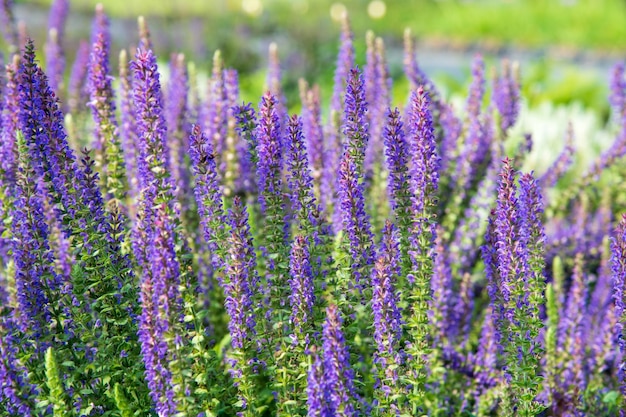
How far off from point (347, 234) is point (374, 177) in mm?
1764

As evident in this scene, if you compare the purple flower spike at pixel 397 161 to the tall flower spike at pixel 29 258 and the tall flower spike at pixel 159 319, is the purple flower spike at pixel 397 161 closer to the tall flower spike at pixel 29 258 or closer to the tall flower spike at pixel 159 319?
the tall flower spike at pixel 159 319

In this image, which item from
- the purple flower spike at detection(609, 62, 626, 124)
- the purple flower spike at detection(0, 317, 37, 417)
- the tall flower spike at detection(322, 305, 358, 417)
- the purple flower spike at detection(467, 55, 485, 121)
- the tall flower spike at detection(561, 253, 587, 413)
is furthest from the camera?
the purple flower spike at detection(609, 62, 626, 124)

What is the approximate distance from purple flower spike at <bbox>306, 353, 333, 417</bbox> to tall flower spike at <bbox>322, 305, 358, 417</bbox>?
0.05 ft

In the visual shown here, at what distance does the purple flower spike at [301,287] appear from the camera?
8.29 feet

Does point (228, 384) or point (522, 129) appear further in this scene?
point (522, 129)

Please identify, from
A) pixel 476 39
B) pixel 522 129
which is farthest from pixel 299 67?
pixel 476 39

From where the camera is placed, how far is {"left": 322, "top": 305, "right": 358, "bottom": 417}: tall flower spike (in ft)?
7.52

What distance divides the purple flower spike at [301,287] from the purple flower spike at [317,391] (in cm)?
30

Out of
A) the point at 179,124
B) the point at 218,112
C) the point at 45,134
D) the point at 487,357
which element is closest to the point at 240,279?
the point at 45,134

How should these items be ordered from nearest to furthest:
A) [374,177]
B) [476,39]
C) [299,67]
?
[374,177]
[299,67]
[476,39]

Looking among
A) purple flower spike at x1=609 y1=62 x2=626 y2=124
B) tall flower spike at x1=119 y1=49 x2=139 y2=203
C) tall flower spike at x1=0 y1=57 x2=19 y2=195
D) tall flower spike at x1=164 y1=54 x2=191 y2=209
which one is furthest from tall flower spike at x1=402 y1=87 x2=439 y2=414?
purple flower spike at x1=609 y1=62 x2=626 y2=124

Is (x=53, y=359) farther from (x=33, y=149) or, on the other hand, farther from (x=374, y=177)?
(x=374, y=177)

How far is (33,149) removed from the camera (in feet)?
9.12

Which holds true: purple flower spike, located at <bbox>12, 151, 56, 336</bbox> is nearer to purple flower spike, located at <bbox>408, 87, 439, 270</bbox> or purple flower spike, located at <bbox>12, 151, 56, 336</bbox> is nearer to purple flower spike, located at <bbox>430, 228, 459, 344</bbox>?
purple flower spike, located at <bbox>408, 87, 439, 270</bbox>
